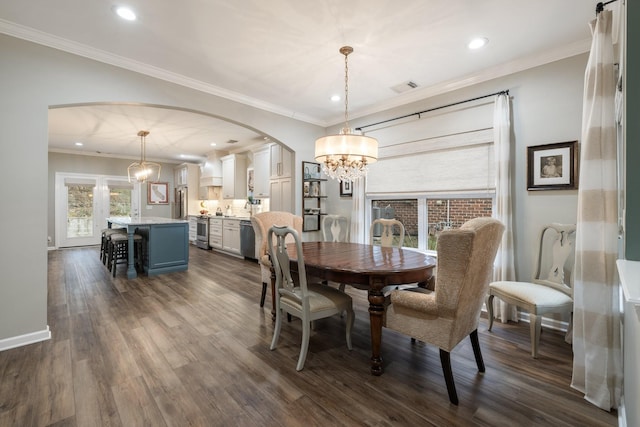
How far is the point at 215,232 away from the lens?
24.2ft

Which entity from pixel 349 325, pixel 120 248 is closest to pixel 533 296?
pixel 349 325

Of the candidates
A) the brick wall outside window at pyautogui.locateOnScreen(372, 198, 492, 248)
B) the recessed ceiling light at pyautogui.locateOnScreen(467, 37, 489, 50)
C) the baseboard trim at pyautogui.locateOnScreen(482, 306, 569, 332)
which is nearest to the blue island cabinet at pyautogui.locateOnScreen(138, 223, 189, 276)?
the brick wall outside window at pyautogui.locateOnScreen(372, 198, 492, 248)

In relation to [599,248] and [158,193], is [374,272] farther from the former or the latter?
[158,193]

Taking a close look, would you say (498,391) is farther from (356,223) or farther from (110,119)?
(110,119)

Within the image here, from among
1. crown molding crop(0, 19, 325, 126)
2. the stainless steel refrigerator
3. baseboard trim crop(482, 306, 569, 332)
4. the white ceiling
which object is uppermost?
the white ceiling

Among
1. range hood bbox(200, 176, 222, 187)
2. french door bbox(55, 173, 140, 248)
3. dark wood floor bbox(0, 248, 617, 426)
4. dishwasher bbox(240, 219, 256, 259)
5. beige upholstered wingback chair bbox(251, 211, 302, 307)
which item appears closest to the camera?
dark wood floor bbox(0, 248, 617, 426)

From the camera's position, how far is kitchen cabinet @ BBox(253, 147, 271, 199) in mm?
6189

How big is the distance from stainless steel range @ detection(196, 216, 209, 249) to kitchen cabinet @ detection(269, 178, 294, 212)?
3.04 m

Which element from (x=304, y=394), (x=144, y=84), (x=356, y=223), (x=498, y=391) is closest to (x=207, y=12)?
(x=144, y=84)

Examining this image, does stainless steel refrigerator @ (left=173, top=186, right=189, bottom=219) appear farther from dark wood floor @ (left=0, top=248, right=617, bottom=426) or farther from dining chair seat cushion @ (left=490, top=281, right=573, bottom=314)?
dining chair seat cushion @ (left=490, top=281, right=573, bottom=314)

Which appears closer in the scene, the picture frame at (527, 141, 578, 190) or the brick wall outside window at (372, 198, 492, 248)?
the picture frame at (527, 141, 578, 190)

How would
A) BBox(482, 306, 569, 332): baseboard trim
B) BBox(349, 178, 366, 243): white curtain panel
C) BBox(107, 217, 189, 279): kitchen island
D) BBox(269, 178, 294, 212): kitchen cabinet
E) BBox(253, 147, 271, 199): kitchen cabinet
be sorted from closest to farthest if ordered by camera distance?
BBox(482, 306, 569, 332): baseboard trim → BBox(349, 178, 366, 243): white curtain panel → BBox(107, 217, 189, 279): kitchen island → BBox(269, 178, 294, 212): kitchen cabinet → BBox(253, 147, 271, 199): kitchen cabinet

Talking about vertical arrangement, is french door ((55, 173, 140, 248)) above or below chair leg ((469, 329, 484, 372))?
above

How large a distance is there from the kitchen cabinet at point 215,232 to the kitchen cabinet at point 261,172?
4.59ft
